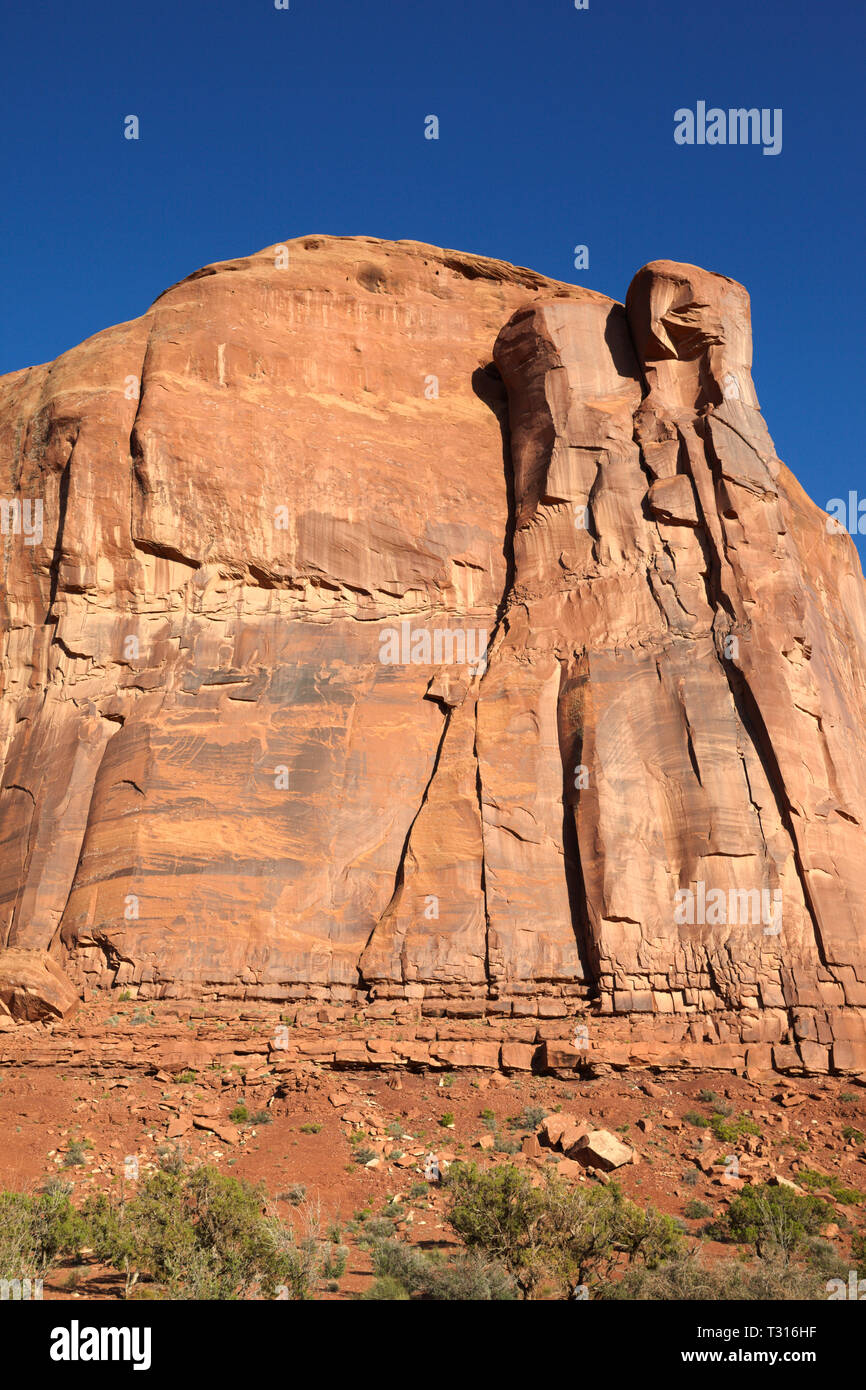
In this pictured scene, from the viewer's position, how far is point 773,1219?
1666 cm

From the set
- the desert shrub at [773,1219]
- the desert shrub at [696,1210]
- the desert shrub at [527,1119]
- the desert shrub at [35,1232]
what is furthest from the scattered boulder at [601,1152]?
the desert shrub at [35,1232]

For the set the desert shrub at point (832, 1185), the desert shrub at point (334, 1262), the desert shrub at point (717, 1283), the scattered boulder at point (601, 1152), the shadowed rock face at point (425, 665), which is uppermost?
the shadowed rock face at point (425, 665)

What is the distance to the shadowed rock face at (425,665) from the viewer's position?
24234 millimetres

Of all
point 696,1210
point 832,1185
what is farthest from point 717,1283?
point 832,1185

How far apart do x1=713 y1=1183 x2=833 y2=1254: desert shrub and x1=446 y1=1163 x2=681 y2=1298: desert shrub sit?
174 centimetres

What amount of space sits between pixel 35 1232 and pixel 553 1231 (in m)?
6.53

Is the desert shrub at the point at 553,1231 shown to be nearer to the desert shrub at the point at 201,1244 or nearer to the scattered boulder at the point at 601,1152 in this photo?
the desert shrub at the point at 201,1244

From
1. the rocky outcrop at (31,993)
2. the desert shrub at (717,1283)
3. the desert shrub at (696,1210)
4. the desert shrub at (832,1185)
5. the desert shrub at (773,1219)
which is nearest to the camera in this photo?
the desert shrub at (717,1283)

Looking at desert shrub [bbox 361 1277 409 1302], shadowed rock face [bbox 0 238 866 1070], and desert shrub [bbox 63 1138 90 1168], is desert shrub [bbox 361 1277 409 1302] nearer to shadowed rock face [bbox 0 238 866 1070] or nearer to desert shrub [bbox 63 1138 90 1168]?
desert shrub [bbox 63 1138 90 1168]

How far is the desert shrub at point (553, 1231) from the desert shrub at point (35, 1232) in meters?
4.97

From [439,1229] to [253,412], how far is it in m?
22.6

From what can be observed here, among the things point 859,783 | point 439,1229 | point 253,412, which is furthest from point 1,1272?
point 253,412

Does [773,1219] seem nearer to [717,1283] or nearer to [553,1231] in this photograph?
[717,1283]

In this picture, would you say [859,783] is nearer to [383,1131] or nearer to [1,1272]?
[383,1131]
